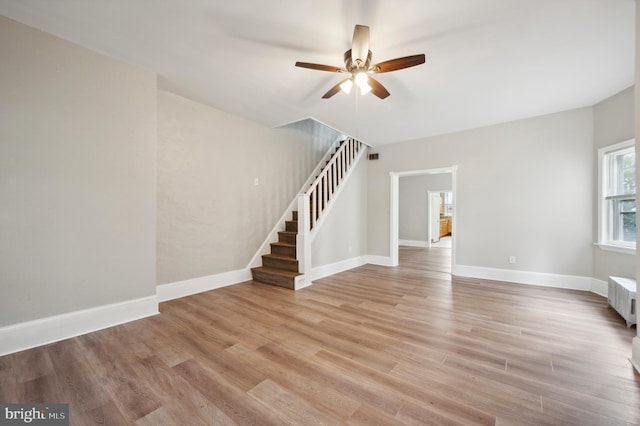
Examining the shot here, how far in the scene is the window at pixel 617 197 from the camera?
338cm

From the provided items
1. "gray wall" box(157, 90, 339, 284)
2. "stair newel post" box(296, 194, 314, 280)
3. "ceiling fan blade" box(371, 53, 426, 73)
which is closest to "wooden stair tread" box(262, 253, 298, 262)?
"stair newel post" box(296, 194, 314, 280)

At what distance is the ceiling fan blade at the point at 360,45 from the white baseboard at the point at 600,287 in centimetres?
459

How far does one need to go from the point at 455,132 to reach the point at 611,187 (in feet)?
7.80

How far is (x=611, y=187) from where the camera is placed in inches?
143

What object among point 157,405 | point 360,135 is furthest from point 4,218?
point 360,135

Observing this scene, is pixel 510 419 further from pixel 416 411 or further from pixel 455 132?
pixel 455 132

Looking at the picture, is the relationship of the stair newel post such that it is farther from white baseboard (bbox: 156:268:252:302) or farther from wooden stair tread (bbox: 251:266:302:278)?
white baseboard (bbox: 156:268:252:302)

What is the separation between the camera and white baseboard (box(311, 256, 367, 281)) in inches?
185

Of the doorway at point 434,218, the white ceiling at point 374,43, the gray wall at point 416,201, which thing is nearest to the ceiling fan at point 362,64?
the white ceiling at point 374,43

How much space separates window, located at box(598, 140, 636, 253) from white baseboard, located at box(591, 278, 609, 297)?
539 mm

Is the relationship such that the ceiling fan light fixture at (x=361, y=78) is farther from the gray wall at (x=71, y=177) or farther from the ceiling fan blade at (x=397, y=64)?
the gray wall at (x=71, y=177)

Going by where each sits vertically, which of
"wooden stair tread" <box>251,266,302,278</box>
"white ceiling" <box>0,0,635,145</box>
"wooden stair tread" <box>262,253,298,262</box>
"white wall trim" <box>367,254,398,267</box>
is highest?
"white ceiling" <box>0,0,635,145</box>

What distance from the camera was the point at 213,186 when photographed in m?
4.03

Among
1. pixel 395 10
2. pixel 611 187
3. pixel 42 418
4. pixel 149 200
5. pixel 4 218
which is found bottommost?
pixel 42 418
